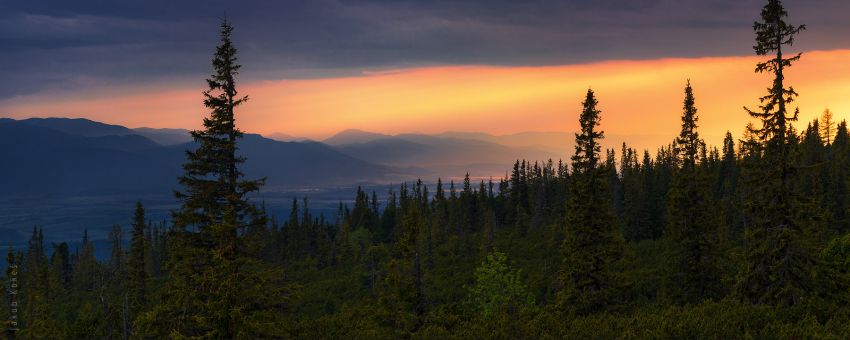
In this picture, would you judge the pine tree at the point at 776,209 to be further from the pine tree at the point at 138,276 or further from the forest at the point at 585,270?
the pine tree at the point at 138,276

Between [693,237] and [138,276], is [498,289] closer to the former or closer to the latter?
[693,237]

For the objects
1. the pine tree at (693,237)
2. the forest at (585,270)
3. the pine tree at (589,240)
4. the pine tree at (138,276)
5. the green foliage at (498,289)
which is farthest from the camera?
the pine tree at (138,276)

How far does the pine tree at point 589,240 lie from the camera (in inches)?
1431

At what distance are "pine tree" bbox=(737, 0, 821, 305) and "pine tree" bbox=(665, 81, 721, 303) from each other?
44.0 ft

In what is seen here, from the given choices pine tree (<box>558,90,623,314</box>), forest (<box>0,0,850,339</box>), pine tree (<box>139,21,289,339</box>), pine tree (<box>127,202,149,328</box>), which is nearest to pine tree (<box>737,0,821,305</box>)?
forest (<box>0,0,850,339</box>)

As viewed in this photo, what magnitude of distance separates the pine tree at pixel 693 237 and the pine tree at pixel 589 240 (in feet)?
20.2

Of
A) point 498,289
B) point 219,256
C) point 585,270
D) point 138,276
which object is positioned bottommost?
point 498,289

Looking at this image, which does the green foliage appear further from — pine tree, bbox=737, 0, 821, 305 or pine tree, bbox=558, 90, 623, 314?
pine tree, bbox=737, 0, 821, 305

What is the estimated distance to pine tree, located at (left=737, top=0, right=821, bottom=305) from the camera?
2527cm

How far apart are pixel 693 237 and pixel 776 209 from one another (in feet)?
48.8

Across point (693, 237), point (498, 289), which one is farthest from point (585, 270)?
point (498, 289)

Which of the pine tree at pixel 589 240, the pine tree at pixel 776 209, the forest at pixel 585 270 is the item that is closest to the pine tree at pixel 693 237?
the forest at pixel 585 270

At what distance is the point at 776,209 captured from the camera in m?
25.8

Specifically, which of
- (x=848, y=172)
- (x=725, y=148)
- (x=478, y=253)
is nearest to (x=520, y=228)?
(x=478, y=253)
